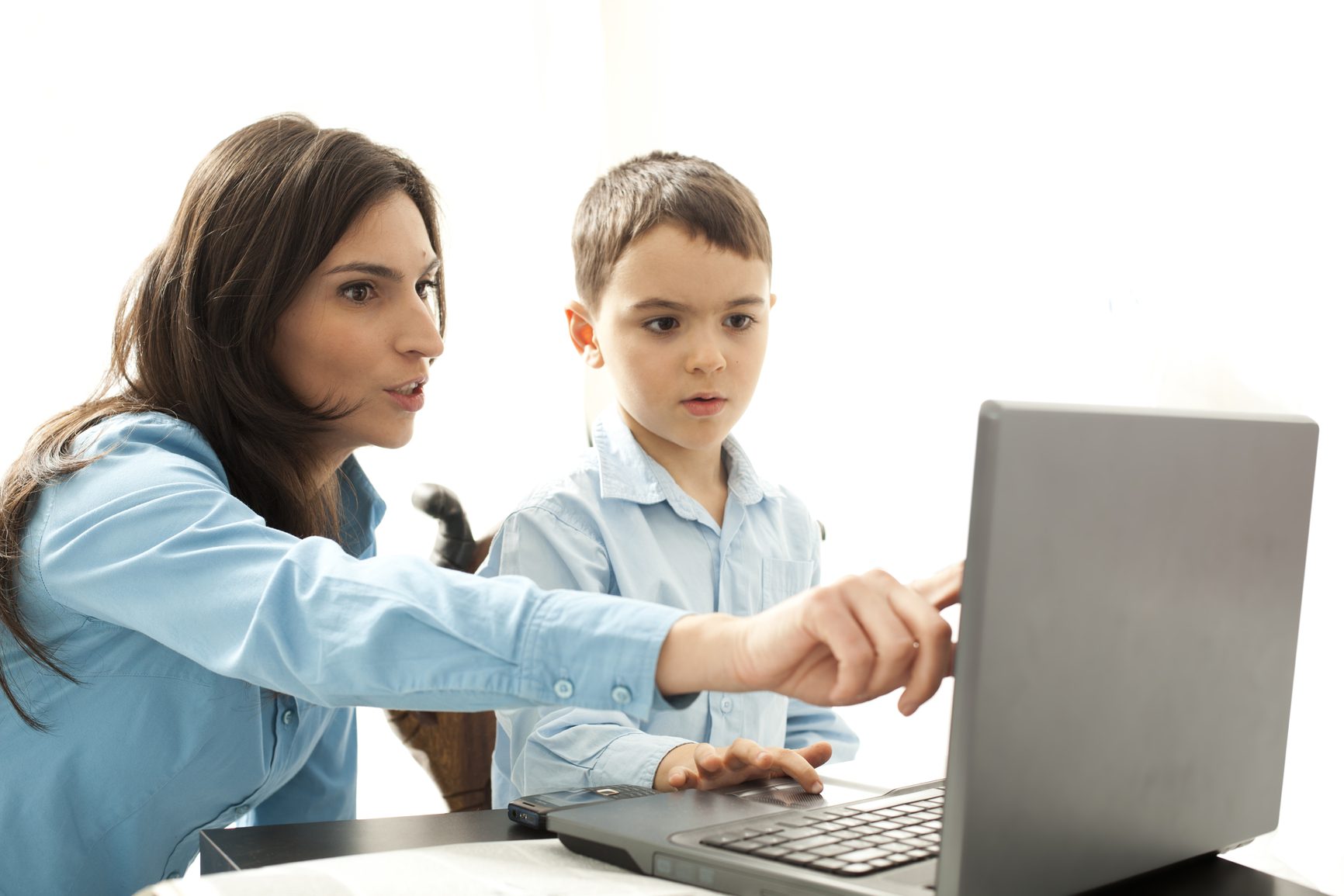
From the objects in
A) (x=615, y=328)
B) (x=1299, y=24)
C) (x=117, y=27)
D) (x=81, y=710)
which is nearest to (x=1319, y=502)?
(x=1299, y=24)

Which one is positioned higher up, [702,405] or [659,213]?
[659,213]

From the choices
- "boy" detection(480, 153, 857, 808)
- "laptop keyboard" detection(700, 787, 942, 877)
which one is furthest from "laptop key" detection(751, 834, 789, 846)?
"boy" detection(480, 153, 857, 808)

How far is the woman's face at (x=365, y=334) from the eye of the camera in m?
1.00

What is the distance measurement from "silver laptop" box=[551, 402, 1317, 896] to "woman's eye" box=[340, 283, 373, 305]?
543 millimetres

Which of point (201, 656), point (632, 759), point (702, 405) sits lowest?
point (632, 759)

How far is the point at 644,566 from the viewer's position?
1151 millimetres

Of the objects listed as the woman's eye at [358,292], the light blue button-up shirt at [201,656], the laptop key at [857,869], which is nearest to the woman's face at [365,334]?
the woman's eye at [358,292]

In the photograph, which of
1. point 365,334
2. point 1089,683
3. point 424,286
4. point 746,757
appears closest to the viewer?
point 1089,683

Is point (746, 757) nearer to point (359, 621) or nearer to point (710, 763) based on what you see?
point (710, 763)

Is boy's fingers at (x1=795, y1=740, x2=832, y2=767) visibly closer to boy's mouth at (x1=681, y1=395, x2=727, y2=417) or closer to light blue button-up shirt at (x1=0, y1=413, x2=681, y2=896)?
light blue button-up shirt at (x1=0, y1=413, x2=681, y2=896)

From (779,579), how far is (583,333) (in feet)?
1.18

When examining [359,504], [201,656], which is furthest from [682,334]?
[201,656]

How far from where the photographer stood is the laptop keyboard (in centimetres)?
55

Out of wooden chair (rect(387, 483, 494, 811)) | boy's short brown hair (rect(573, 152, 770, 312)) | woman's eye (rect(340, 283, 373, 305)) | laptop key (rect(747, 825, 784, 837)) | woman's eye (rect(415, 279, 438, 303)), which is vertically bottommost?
wooden chair (rect(387, 483, 494, 811))
